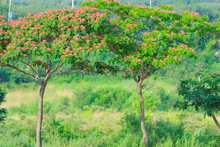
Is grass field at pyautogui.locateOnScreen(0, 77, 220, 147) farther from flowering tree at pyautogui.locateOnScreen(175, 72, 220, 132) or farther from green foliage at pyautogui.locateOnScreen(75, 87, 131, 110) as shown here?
flowering tree at pyautogui.locateOnScreen(175, 72, 220, 132)

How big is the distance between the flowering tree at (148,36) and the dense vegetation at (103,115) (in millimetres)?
709

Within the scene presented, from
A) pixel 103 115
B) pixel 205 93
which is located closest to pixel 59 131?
pixel 205 93

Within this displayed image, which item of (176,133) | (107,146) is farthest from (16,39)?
(176,133)

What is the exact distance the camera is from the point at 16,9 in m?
47.1

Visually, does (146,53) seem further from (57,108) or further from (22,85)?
(22,85)

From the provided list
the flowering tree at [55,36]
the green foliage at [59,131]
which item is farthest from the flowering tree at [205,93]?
the green foliage at [59,131]

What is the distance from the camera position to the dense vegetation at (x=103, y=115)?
9492mm

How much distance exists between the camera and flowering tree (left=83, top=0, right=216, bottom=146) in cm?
809

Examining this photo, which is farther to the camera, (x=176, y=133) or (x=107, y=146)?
(x=176, y=133)

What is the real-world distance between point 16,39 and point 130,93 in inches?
618

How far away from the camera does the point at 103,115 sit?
15828 millimetres

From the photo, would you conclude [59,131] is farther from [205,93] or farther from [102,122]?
[205,93]

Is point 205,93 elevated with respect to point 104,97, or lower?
elevated

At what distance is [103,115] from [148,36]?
25.5ft
